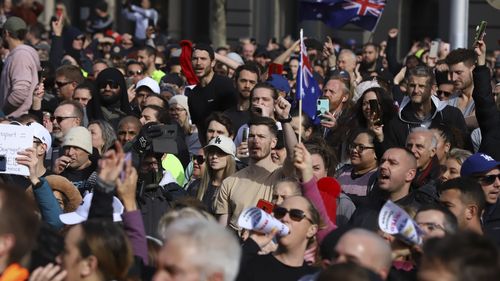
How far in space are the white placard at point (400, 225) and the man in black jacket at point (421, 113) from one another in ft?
12.8

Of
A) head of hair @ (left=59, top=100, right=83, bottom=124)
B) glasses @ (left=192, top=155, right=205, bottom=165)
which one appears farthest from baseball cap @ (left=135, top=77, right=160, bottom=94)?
glasses @ (left=192, top=155, right=205, bottom=165)

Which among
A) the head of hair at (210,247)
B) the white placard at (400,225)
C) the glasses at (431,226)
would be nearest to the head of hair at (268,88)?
the glasses at (431,226)

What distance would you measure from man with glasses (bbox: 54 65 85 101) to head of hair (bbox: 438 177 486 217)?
646 centimetres

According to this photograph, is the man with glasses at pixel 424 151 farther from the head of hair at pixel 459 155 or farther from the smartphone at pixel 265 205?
the smartphone at pixel 265 205

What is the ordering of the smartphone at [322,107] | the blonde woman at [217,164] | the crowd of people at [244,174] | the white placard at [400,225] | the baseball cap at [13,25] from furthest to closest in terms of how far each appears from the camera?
the baseball cap at [13,25], the smartphone at [322,107], the blonde woman at [217,164], the white placard at [400,225], the crowd of people at [244,174]

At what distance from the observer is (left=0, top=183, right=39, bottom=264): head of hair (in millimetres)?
6031

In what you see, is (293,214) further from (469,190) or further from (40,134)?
(40,134)

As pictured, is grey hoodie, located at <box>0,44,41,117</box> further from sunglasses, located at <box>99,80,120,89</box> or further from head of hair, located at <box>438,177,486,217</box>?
head of hair, located at <box>438,177,486,217</box>

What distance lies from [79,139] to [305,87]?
66.8 inches

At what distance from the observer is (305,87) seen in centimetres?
991

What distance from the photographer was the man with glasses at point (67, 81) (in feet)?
45.5

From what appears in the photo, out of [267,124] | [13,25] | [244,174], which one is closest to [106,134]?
[267,124]

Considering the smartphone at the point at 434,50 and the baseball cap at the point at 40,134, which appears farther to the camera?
the smartphone at the point at 434,50

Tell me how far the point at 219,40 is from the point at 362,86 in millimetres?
17940
